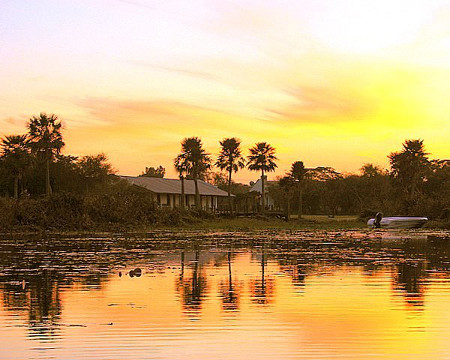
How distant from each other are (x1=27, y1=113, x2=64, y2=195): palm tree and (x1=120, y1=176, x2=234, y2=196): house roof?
1500 centimetres

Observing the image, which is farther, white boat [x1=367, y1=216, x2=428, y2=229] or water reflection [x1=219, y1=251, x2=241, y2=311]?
white boat [x1=367, y1=216, x2=428, y2=229]

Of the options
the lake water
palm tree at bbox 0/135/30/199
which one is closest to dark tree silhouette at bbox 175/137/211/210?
palm tree at bbox 0/135/30/199

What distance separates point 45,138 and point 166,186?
24.1 metres

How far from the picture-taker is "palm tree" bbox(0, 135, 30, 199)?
72688 mm

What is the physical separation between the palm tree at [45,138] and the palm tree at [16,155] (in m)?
1.50

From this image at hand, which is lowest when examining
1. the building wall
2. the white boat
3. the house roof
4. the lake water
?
the lake water

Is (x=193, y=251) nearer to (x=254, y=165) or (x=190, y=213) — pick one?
(x=190, y=213)

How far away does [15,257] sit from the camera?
25688 mm

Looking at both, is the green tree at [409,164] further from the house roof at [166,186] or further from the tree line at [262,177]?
the house roof at [166,186]

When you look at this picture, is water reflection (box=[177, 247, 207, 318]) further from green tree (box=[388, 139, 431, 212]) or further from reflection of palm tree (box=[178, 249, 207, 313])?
green tree (box=[388, 139, 431, 212])

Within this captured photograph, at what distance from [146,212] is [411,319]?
157 ft

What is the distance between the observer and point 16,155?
73.4 meters

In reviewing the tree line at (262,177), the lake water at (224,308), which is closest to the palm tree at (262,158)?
the tree line at (262,177)

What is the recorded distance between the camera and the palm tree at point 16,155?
2862 inches
